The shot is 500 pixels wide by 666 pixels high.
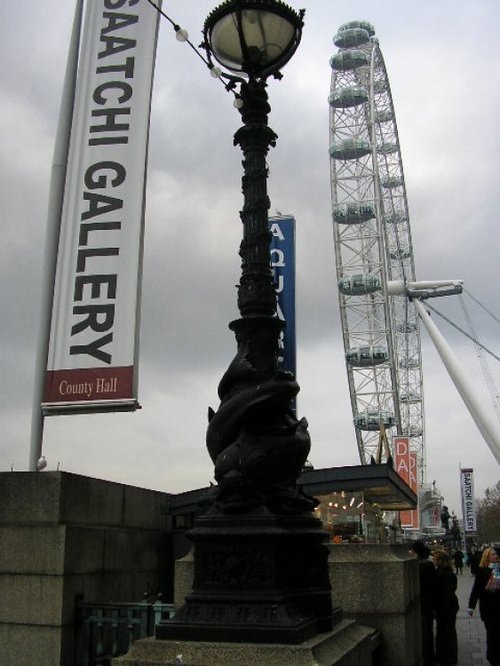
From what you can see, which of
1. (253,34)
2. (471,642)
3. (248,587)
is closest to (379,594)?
(248,587)

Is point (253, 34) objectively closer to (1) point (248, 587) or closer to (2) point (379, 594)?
(1) point (248, 587)

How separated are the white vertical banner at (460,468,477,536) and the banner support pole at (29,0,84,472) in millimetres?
88300

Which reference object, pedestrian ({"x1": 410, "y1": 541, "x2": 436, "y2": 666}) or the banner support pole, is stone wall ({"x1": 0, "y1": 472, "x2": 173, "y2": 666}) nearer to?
the banner support pole

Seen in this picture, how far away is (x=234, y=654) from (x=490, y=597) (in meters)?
8.04

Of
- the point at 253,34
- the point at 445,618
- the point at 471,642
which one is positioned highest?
the point at 253,34

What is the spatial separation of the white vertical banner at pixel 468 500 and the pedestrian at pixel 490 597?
3350 inches

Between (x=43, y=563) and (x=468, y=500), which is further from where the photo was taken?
(x=468, y=500)

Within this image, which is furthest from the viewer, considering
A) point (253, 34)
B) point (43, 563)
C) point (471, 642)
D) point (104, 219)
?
point (471, 642)

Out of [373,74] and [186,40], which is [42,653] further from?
[373,74]

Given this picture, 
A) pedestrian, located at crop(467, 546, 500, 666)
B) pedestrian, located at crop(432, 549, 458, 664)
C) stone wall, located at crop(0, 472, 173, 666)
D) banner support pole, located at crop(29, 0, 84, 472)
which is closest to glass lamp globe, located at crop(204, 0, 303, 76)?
stone wall, located at crop(0, 472, 173, 666)

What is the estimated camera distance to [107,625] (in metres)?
7.03

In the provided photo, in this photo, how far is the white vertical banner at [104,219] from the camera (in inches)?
414

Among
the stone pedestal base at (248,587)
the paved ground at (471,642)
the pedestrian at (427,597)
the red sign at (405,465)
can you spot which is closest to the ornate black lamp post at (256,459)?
the stone pedestal base at (248,587)

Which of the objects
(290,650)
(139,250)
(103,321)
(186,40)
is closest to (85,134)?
(139,250)
